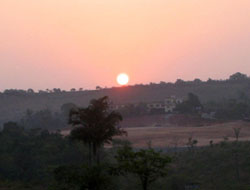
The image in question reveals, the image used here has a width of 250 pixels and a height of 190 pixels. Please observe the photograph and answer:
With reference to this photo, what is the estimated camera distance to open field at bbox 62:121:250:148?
6779 cm

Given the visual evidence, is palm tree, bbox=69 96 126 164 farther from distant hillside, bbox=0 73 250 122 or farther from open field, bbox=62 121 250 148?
distant hillside, bbox=0 73 250 122

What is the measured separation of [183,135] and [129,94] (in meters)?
85.9

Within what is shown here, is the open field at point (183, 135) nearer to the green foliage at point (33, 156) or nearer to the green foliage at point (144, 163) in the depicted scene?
the green foliage at point (33, 156)

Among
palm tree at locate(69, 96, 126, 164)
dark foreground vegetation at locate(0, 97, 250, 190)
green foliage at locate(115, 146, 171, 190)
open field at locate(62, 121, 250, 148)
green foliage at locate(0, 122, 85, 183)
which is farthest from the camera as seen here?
open field at locate(62, 121, 250, 148)

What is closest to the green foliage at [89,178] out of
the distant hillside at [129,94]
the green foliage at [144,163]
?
the green foliage at [144,163]

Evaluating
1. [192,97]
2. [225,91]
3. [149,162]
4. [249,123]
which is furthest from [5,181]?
[225,91]

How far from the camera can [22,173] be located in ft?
138

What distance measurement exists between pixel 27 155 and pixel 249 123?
1965 inches

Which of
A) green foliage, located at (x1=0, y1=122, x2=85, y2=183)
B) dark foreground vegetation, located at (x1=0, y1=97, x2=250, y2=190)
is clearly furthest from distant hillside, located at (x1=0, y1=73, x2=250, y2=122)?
green foliage, located at (x1=0, y1=122, x2=85, y2=183)

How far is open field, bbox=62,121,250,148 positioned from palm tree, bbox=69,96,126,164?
33220mm

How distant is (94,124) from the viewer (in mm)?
31812

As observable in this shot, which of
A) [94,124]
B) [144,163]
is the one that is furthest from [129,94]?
[144,163]

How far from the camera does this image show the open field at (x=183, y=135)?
222ft

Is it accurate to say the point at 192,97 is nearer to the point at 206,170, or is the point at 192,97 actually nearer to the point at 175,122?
the point at 175,122
